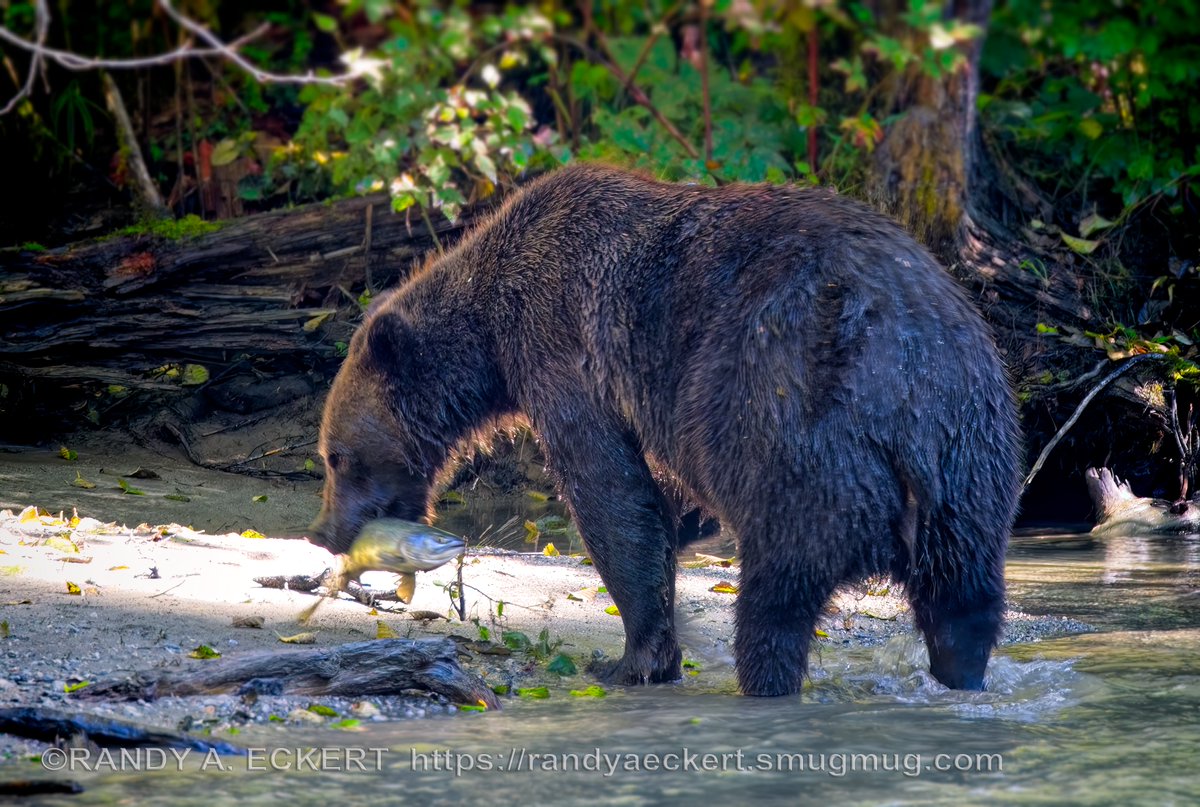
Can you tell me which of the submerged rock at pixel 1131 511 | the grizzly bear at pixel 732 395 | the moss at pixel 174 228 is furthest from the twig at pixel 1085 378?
the moss at pixel 174 228

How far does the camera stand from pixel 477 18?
6.03m

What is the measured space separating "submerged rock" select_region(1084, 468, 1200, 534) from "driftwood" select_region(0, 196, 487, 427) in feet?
17.4

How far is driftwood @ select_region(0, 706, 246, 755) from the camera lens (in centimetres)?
365

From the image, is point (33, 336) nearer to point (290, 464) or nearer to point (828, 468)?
point (290, 464)

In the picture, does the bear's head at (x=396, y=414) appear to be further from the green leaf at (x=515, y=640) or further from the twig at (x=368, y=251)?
the twig at (x=368, y=251)

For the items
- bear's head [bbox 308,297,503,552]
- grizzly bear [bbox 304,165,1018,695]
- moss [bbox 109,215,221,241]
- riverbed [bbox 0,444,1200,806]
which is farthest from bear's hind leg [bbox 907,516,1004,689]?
moss [bbox 109,215,221,241]

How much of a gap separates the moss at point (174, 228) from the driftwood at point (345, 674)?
20.2 ft

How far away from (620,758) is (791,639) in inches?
44.4

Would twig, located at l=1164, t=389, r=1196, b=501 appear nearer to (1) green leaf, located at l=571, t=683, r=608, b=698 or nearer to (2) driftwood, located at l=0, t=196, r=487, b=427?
(2) driftwood, located at l=0, t=196, r=487, b=427

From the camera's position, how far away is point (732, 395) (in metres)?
4.73

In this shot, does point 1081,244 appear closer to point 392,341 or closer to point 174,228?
point 392,341

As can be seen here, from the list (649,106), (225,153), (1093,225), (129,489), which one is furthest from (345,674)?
(225,153)

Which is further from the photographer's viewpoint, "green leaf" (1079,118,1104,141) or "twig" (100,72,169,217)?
"twig" (100,72,169,217)

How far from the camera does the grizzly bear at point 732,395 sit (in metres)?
4.50
